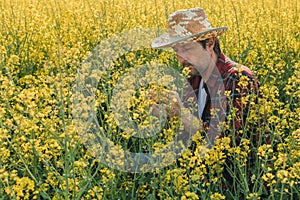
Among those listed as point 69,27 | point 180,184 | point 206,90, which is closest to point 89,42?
point 69,27

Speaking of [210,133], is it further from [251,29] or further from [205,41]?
[251,29]

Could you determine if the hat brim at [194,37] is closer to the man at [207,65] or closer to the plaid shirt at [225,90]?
the man at [207,65]

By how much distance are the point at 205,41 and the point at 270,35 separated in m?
1.92

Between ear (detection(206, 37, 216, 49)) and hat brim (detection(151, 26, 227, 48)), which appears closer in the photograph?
hat brim (detection(151, 26, 227, 48))

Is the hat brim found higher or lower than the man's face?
higher

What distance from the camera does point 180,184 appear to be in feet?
7.59

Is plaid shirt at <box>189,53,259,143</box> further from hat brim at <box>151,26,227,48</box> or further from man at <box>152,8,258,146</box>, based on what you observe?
hat brim at <box>151,26,227,48</box>

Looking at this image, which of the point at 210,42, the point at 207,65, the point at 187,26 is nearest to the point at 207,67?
the point at 207,65

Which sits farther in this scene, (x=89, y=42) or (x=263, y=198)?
(x=89, y=42)

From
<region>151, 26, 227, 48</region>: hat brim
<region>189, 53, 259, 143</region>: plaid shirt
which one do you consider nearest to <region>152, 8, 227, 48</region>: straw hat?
<region>151, 26, 227, 48</region>: hat brim

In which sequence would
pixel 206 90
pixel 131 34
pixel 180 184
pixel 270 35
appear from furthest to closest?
pixel 270 35 → pixel 131 34 → pixel 206 90 → pixel 180 184

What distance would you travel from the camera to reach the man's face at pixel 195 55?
2.91 meters

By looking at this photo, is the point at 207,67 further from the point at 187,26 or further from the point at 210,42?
the point at 187,26

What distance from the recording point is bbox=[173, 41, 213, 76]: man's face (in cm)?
291
